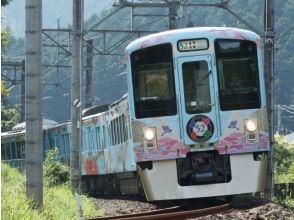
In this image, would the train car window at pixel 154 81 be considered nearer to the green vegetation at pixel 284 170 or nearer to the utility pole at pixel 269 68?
the utility pole at pixel 269 68

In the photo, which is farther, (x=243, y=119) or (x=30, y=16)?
(x=243, y=119)

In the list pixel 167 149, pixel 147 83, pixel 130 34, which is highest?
pixel 130 34

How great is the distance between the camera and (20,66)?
39.3m

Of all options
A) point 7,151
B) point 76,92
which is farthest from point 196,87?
point 7,151

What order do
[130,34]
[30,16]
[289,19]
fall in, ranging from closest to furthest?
[30,16] → [130,34] → [289,19]

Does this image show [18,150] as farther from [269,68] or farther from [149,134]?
[149,134]

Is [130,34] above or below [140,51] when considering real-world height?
above

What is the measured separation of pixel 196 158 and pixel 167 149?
1.73ft

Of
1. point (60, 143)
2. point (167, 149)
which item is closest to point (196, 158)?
point (167, 149)

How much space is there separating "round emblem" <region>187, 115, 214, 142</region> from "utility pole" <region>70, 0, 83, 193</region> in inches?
254

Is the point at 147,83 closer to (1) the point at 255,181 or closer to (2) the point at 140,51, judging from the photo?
(2) the point at 140,51

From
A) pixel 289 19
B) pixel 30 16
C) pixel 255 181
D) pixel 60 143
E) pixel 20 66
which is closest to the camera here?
pixel 30 16

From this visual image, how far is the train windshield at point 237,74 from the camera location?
1301 cm

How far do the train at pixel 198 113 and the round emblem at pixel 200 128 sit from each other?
0.02 meters
